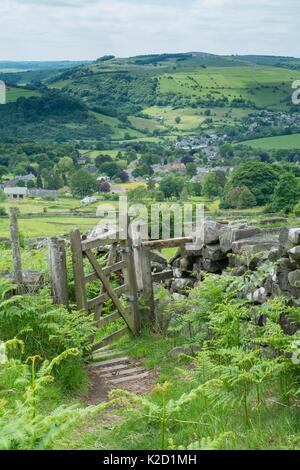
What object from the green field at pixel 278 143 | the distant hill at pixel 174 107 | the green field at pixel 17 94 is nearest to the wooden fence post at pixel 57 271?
the green field at pixel 278 143

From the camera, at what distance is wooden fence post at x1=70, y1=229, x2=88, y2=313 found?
33.3 ft

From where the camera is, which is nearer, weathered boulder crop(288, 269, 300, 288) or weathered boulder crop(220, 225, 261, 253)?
weathered boulder crop(288, 269, 300, 288)

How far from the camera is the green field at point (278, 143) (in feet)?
414

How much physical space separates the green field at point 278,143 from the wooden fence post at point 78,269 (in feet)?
379

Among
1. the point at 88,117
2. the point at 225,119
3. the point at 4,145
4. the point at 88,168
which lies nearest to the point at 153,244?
the point at 88,168

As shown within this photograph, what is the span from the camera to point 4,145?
152m

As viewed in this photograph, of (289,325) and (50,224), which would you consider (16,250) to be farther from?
(50,224)

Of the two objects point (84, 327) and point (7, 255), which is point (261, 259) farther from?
point (7, 255)

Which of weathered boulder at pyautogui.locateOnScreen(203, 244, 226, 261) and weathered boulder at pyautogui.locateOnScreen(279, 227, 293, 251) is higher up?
weathered boulder at pyautogui.locateOnScreen(279, 227, 293, 251)

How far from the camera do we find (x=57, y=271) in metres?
10.0

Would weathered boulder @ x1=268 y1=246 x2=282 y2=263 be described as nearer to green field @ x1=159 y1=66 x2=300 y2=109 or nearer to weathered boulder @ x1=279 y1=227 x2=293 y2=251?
weathered boulder @ x1=279 y1=227 x2=293 y2=251

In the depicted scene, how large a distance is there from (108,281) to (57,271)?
3.55ft

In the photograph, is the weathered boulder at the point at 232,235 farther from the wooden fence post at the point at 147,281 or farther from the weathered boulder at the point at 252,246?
the wooden fence post at the point at 147,281

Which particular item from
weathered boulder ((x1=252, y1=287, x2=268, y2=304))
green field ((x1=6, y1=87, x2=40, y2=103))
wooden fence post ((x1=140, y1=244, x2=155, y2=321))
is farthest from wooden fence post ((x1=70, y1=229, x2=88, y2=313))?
green field ((x1=6, y1=87, x2=40, y2=103))
